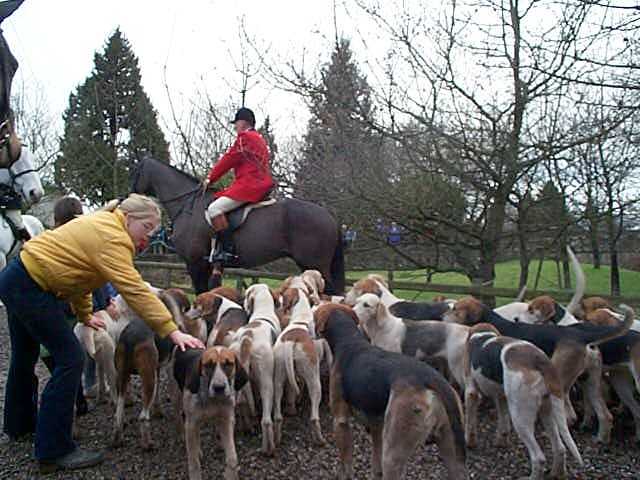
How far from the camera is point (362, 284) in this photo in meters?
6.27

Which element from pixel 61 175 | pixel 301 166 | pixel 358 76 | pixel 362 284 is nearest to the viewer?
pixel 362 284

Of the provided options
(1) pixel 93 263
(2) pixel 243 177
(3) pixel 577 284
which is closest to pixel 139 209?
(1) pixel 93 263

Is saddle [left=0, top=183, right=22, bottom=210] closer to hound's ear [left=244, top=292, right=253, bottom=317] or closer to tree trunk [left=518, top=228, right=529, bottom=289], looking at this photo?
hound's ear [left=244, top=292, right=253, bottom=317]

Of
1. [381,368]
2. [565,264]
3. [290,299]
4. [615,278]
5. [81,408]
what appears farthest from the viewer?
[615,278]

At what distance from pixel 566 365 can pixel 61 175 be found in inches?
1037

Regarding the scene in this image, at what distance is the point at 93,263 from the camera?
3699 millimetres

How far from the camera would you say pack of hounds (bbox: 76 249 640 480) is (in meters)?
3.34

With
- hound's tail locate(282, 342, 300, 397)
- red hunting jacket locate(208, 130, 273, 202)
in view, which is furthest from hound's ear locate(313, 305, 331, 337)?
red hunting jacket locate(208, 130, 273, 202)

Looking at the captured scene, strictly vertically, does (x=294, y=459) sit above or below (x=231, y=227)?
below

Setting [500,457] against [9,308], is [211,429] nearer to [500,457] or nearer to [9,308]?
[9,308]

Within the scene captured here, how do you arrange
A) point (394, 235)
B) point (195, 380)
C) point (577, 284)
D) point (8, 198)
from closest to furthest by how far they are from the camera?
1. point (195, 380)
2. point (577, 284)
3. point (8, 198)
4. point (394, 235)

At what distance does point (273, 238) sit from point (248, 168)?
1.04 meters

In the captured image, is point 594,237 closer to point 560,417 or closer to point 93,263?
point 560,417

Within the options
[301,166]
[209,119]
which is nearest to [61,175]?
[209,119]
